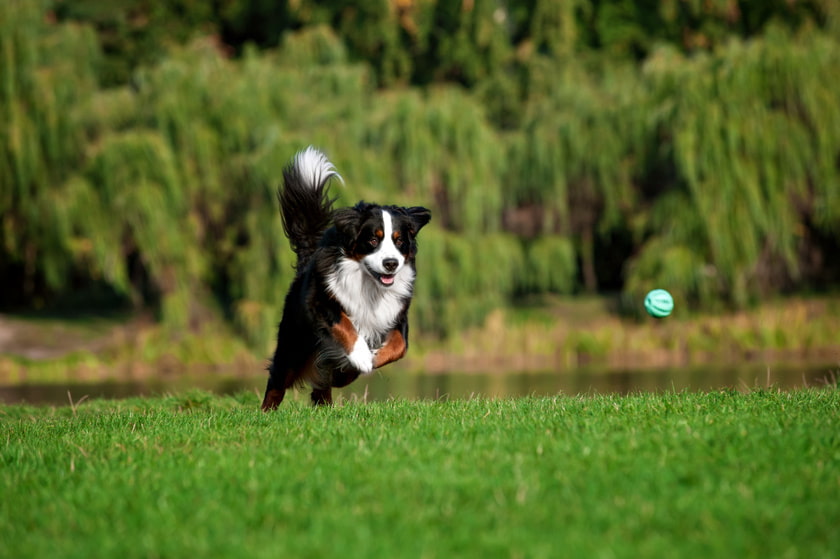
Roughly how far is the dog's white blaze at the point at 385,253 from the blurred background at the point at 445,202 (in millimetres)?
12982

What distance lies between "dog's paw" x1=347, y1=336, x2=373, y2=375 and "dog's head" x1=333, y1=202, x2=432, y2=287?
21.6 inches

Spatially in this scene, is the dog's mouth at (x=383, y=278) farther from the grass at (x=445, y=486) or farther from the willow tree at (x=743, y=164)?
the willow tree at (x=743, y=164)

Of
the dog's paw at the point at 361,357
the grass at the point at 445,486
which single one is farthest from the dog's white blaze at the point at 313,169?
the grass at the point at 445,486

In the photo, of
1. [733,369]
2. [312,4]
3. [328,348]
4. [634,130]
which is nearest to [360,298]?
[328,348]

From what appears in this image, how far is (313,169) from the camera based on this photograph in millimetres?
10023

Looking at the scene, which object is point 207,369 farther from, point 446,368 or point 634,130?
point 634,130

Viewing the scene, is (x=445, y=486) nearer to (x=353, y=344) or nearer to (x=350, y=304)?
(x=353, y=344)

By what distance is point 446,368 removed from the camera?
76.6 feet

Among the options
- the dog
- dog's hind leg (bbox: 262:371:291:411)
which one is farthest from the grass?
dog's hind leg (bbox: 262:371:291:411)

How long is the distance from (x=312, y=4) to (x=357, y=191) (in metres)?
12.5

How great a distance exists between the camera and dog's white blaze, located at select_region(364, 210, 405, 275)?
8.59 meters

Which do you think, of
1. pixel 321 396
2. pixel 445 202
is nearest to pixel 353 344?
pixel 321 396

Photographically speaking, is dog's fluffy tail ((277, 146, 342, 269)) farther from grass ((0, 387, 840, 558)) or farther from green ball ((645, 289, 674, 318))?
green ball ((645, 289, 674, 318))

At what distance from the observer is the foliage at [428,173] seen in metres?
22.7
